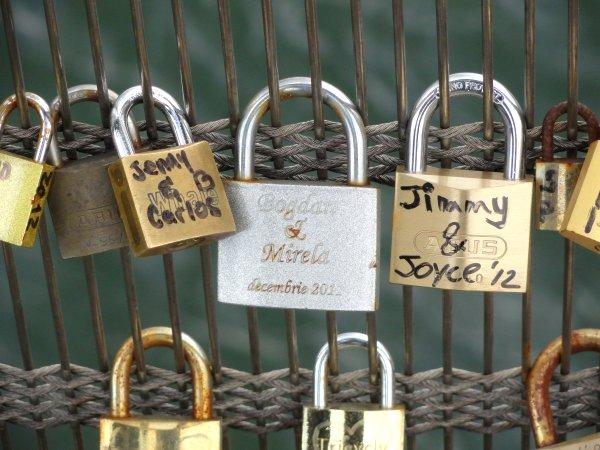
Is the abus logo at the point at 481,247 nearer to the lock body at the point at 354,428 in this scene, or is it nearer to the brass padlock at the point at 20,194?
the lock body at the point at 354,428

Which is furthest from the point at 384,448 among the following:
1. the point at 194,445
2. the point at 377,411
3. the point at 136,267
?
the point at 136,267

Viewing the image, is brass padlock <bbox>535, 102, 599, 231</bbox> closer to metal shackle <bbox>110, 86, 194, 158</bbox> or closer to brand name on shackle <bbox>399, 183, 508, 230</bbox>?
brand name on shackle <bbox>399, 183, 508, 230</bbox>

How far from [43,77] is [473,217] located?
2.11 ft

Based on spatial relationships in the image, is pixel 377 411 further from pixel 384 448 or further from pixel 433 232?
pixel 433 232

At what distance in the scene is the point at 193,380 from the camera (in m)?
0.85

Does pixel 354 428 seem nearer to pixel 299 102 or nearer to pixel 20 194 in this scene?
pixel 20 194

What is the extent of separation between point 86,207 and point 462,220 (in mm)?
287

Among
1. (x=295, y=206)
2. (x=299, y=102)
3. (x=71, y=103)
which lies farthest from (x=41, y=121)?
(x=299, y=102)

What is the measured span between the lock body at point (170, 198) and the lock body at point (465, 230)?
0.46 feet

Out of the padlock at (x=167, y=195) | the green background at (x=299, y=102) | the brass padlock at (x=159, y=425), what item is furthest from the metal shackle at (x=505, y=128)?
the green background at (x=299, y=102)

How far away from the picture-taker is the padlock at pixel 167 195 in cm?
73

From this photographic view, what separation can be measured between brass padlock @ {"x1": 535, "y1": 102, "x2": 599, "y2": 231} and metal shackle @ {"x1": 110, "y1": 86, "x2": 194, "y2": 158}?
27 cm

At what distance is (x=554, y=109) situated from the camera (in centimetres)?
75

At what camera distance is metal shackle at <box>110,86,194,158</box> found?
2.49ft
